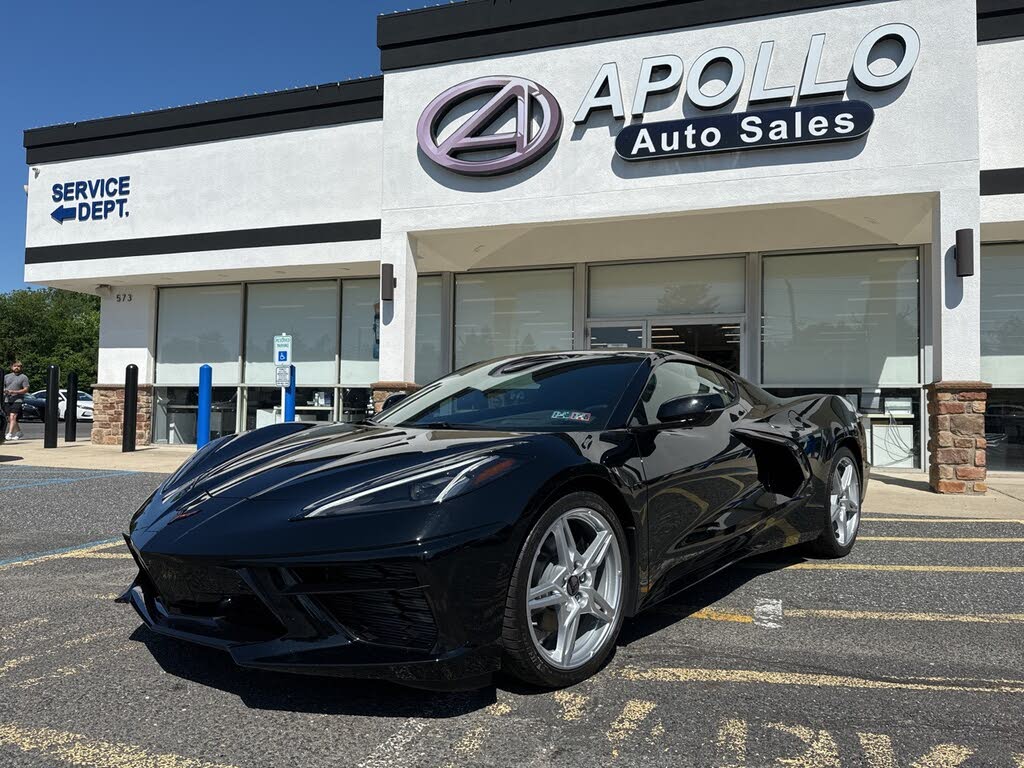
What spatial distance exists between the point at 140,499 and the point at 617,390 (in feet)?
18.2

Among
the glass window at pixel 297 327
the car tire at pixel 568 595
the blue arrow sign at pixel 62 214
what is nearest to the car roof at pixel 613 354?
the car tire at pixel 568 595

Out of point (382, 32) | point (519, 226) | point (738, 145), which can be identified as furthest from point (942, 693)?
point (382, 32)

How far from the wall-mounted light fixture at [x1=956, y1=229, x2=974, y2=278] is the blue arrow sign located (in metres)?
14.1

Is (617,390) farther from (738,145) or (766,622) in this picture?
(738,145)

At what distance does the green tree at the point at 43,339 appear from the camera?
50.3 meters

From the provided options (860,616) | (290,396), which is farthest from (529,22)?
(860,616)

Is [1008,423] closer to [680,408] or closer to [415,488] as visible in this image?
[680,408]

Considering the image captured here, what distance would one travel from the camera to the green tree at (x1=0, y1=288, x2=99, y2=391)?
50.3 m

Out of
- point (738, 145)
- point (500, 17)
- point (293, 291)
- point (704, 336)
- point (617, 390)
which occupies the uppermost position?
point (500, 17)

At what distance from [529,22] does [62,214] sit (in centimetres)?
954

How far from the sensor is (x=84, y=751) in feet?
6.61

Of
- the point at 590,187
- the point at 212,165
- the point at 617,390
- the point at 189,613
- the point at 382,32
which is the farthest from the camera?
the point at 212,165

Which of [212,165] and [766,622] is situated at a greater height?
[212,165]

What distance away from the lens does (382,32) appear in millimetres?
10312
